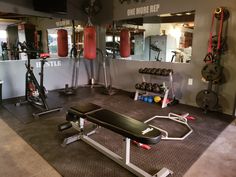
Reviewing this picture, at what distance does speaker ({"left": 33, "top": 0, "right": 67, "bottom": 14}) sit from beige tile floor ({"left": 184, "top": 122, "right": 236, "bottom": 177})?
4.40 meters

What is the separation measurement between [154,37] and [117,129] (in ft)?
17.1

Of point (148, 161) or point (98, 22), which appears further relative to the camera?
point (98, 22)

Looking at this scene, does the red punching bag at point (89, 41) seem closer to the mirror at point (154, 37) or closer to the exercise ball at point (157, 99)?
the mirror at point (154, 37)

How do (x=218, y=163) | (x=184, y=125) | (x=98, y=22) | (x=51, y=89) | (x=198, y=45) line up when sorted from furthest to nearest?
(x=98, y=22)
(x=51, y=89)
(x=198, y=45)
(x=184, y=125)
(x=218, y=163)

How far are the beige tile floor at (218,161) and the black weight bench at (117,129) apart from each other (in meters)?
0.35

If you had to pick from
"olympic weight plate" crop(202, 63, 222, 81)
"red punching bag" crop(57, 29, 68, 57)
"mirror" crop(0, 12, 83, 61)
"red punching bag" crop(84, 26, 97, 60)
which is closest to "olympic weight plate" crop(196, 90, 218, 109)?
"olympic weight plate" crop(202, 63, 222, 81)

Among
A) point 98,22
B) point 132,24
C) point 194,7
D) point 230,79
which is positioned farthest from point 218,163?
point 98,22

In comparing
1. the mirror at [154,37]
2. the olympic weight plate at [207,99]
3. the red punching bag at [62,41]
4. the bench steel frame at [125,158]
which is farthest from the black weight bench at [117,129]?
the mirror at [154,37]

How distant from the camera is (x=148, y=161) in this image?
220 cm

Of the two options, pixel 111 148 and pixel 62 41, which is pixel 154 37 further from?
pixel 111 148

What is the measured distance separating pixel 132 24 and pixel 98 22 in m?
1.13

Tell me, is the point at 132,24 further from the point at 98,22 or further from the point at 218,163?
the point at 218,163

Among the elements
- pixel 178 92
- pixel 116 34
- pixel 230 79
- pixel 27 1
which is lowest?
pixel 178 92

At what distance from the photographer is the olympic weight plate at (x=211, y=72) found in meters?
3.51
